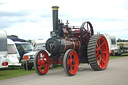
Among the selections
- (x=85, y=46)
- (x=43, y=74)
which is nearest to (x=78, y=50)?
(x=85, y=46)

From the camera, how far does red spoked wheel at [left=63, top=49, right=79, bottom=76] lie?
1045cm

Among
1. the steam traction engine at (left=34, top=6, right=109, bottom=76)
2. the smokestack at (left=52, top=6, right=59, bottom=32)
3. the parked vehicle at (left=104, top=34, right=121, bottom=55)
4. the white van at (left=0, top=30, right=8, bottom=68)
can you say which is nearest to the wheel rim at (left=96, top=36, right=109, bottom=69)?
the steam traction engine at (left=34, top=6, right=109, bottom=76)

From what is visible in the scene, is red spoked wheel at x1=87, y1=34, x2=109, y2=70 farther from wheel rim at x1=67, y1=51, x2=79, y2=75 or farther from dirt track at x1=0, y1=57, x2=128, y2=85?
dirt track at x1=0, y1=57, x2=128, y2=85

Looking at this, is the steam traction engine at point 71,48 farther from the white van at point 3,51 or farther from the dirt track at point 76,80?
the white van at point 3,51

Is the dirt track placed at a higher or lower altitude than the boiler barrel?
lower

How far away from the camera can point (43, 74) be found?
1157 centimetres

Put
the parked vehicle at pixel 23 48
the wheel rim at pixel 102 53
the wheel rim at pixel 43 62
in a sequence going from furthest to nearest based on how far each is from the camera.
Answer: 1. the parked vehicle at pixel 23 48
2. the wheel rim at pixel 102 53
3. the wheel rim at pixel 43 62

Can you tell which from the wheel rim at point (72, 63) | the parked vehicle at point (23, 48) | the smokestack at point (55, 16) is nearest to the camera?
the wheel rim at point (72, 63)

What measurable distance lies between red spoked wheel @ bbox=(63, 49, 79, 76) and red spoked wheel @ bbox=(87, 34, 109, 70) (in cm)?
115

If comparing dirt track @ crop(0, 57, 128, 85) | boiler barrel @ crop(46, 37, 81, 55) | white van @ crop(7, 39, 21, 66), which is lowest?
dirt track @ crop(0, 57, 128, 85)

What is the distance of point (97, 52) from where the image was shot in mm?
12758

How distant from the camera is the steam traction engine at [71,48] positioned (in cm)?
1119

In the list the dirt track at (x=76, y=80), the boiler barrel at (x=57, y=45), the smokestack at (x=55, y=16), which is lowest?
the dirt track at (x=76, y=80)

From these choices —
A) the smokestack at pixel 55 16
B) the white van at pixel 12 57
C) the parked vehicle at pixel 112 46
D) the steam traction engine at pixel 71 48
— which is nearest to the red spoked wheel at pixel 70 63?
the steam traction engine at pixel 71 48
